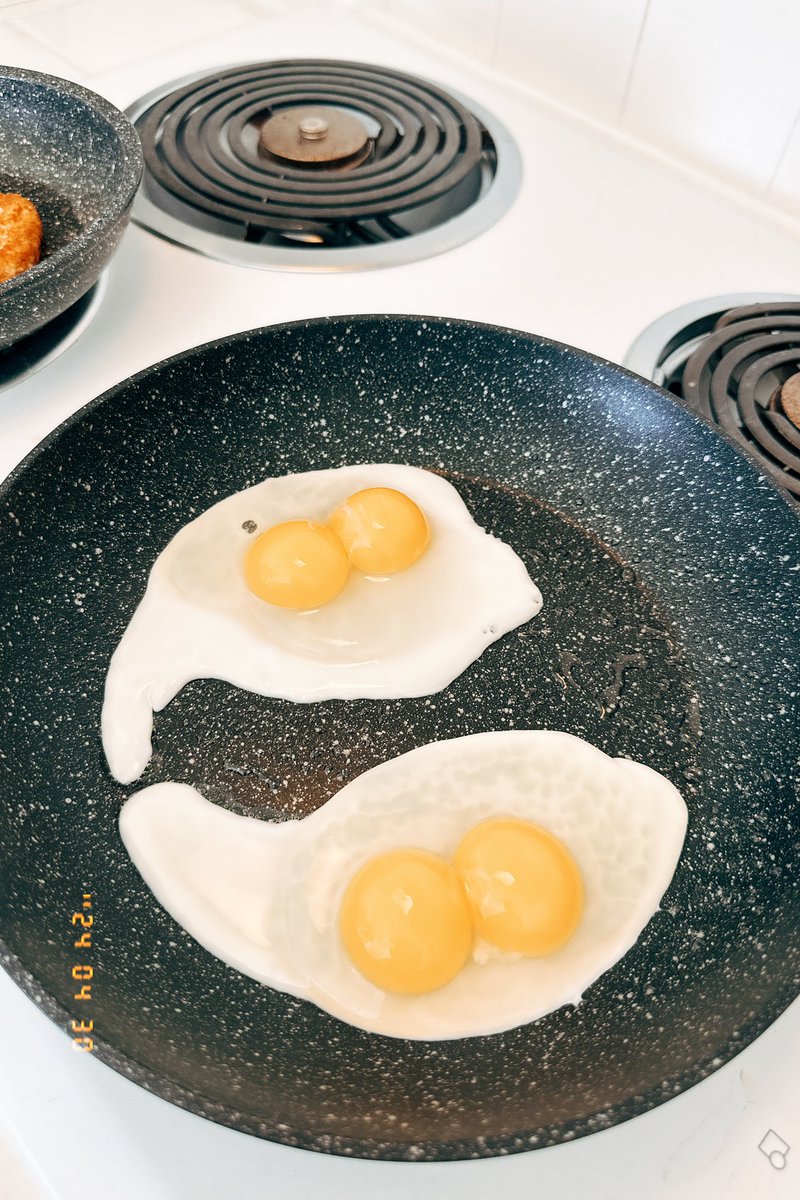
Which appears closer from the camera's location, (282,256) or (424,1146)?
(424,1146)

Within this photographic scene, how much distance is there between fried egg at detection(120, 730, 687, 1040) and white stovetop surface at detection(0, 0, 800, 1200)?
14 centimetres

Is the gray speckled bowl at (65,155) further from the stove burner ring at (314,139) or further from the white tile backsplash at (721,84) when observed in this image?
the white tile backsplash at (721,84)

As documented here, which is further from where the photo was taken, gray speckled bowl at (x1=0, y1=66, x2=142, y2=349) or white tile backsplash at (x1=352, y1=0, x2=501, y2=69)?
white tile backsplash at (x1=352, y1=0, x2=501, y2=69)

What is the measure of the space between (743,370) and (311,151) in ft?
2.72

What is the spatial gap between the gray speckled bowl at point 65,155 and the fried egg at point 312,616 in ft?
1.19

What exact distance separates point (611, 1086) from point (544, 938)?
161mm

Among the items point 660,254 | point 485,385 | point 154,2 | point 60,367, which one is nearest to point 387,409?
point 485,385

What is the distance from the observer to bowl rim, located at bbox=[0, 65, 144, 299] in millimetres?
984

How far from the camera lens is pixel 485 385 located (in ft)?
3.93

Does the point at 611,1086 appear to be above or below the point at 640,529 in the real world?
below

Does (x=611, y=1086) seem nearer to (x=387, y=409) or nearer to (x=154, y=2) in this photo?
(x=387, y=409)

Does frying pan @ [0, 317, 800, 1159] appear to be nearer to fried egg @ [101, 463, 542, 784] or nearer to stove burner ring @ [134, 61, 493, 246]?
fried egg @ [101, 463, 542, 784]

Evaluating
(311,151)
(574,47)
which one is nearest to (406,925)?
(311,151)
